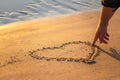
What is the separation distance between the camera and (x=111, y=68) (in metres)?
3.78

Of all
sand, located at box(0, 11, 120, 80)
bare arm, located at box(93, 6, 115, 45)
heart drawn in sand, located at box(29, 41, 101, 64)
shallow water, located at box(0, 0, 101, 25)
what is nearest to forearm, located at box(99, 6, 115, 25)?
bare arm, located at box(93, 6, 115, 45)

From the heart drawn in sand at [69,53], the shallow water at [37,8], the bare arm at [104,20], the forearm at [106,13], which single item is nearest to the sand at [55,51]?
the heart drawn in sand at [69,53]

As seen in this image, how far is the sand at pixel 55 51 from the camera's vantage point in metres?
3.68

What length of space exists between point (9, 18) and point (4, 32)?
0.74 metres

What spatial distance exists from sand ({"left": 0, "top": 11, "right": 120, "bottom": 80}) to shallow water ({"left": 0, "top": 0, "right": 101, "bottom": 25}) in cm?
36

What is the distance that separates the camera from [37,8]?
6.29 metres

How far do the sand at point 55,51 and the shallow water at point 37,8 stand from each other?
1.19 ft

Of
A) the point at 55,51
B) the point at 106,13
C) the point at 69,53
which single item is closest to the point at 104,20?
the point at 106,13

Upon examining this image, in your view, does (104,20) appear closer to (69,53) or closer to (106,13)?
(106,13)

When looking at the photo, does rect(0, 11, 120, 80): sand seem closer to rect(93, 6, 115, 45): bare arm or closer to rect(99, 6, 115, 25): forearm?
rect(93, 6, 115, 45): bare arm

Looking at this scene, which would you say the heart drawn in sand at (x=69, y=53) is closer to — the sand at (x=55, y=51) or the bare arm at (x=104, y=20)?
the sand at (x=55, y=51)

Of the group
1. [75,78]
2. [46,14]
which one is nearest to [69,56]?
[75,78]

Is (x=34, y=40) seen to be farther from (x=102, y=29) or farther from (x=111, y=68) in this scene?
(x=102, y=29)

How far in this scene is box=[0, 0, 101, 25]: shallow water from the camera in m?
5.90
